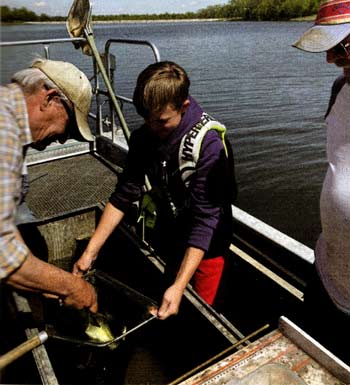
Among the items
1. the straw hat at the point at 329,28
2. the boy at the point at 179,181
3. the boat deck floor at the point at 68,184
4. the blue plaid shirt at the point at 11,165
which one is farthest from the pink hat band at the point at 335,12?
the boat deck floor at the point at 68,184

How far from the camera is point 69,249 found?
13.1ft

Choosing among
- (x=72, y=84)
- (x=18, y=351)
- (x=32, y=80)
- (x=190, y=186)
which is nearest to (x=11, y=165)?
(x=32, y=80)

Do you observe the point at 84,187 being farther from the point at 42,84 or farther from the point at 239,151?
the point at 239,151

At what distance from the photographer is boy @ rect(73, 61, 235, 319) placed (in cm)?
227

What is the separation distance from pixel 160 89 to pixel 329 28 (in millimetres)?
854

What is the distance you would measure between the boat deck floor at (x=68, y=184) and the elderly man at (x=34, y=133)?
101 inches

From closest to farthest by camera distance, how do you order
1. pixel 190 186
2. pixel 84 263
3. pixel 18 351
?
1. pixel 18 351
2. pixel 190 186
3. pixel 84 263

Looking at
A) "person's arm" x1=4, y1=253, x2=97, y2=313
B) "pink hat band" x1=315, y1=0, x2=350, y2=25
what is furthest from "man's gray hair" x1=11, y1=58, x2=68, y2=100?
"pink hat band" x1=315, y1=0, x2=350, y2=25

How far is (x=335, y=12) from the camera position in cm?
192

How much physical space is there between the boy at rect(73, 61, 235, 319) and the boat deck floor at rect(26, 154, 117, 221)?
189 cm

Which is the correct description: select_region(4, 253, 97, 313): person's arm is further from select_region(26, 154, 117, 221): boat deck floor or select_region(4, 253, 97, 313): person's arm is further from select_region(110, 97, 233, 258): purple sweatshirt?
select_region(26, 154, 117, 221): boat deck floor

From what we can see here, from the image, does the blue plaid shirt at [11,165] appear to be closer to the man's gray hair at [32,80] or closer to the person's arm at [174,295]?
the man's gray hair at [32,80]

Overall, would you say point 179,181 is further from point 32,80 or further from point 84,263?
point 32,80

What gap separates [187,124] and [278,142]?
11.7 m
